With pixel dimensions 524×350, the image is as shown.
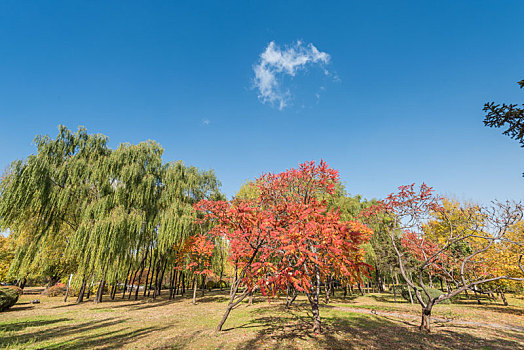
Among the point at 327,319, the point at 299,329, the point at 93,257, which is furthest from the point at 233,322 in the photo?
the point at 93,257

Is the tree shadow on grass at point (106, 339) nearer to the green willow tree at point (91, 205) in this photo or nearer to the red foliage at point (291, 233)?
the red foliage at point (291, 233)

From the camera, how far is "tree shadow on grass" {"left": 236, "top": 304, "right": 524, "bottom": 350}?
18.5 feet

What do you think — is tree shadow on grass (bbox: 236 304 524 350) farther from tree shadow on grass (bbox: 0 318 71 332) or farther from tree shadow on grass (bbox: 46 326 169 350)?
tree shadow on grass (bbox: 0 318 71 332)

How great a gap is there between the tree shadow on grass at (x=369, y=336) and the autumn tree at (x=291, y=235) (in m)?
0.83

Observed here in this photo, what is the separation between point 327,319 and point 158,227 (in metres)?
11.6

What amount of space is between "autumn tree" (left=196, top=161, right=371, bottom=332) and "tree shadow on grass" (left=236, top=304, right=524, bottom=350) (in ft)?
2.74

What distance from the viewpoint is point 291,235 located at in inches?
224

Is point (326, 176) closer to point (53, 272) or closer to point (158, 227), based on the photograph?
point (158, 227)

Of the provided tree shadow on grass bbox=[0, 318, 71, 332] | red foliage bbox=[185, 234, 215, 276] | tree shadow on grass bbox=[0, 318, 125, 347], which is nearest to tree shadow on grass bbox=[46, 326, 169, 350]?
tree shadow on grass bbox=[0, 318, 125, 347]

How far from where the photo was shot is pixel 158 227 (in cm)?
1466

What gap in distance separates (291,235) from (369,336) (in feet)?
13.7

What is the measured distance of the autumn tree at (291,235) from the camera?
225 inches

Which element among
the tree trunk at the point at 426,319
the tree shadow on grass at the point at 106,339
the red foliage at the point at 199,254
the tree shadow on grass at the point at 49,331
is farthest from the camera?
the red foliage at the point at 199,254

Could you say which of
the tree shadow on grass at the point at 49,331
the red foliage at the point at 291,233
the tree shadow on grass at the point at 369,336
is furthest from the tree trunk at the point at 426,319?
the tree shadow on grass at the point at 49,331
